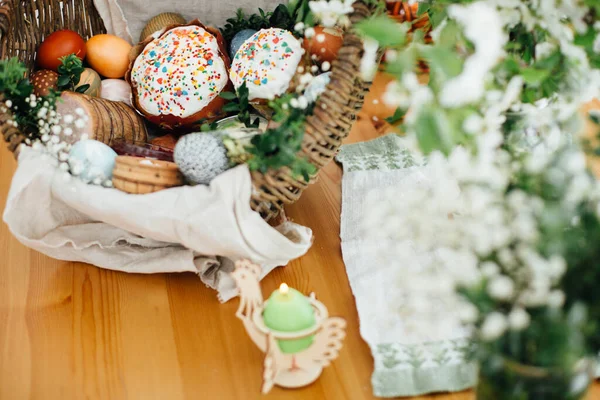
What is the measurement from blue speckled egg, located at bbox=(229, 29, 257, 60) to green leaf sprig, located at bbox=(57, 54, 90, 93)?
301 millimetres

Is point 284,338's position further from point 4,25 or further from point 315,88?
point 4,25

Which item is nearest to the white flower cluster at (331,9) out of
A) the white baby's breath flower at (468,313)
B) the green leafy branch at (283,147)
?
the green leafy branch at (283,147)

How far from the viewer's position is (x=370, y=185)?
1.28m

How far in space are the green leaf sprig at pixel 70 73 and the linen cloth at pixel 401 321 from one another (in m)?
0.56

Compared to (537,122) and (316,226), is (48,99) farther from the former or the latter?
(537,122)

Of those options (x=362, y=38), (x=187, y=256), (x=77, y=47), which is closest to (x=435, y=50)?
(x=362, y=38)

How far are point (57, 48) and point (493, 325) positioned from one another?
3.59 ft

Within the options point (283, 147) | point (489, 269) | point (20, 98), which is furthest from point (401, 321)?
point (20, 98)

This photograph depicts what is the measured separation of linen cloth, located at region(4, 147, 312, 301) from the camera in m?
0.95

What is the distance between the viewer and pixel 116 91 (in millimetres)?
1347

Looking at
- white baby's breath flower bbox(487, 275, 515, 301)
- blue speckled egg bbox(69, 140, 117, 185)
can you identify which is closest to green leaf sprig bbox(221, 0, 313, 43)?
blue speckled egg bbox(69, 140, 117, 185)

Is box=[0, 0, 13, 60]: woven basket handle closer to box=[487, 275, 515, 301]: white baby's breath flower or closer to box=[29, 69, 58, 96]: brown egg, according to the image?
box=[29, 69, 58, 96]: brown egg

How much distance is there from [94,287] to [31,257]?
A: 16 centimetres

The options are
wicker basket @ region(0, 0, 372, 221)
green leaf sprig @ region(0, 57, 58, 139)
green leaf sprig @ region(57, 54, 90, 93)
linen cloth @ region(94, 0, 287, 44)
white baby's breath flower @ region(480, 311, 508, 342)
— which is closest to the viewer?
white baby's breath flower @ region(480, 311, 508, 342)
